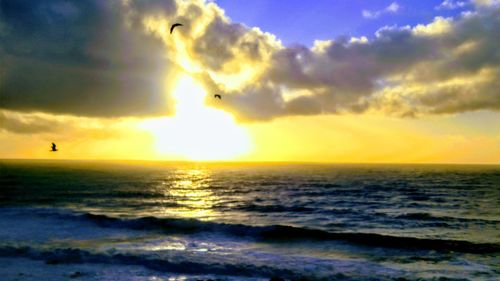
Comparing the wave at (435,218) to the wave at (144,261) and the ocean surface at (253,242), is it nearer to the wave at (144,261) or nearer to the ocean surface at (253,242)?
the ocean surface at (253,242)

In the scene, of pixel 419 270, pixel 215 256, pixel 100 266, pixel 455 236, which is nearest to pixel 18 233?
pixel 100 266

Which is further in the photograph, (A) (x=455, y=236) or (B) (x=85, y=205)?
(B) (x=85, y=205)

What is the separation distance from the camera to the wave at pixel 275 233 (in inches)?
1045

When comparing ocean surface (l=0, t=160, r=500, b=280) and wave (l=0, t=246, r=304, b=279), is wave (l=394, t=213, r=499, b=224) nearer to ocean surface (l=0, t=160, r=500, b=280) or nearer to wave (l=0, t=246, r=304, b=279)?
ocean surface (l=0, t=160, r=500, b=280)

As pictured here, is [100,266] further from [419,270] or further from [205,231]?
[419,270]

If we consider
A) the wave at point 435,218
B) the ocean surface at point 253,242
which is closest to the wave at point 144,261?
the ocean surface at point 253,242

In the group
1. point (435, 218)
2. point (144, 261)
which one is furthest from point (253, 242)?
point (435, 218)

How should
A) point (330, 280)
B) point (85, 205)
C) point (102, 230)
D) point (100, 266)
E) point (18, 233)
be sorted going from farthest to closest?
1. point (85, 205)
2. point (102, 230)
3. point (18, 233)
4. point (100, 266)
5. point (330, 280)

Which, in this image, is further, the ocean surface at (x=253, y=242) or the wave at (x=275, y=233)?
the wave at (x=275, y=233)

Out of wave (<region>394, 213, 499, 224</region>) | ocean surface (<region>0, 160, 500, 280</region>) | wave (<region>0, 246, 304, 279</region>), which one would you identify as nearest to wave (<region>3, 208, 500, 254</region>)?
ocean surface (<region>0, 160, 500, 280</region>)

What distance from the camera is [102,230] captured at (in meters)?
32.0

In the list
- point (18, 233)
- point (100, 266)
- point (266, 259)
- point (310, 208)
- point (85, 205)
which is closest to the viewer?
point (100, 266)

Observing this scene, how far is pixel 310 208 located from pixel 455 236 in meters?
18.1

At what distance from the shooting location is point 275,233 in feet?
102
